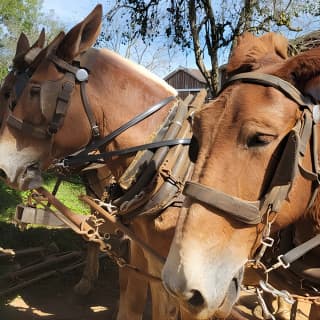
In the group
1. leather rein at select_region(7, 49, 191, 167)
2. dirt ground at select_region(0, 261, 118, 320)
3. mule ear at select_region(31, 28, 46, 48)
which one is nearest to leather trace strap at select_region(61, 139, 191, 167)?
leather rein at select_region(7, 49, 191, 167)

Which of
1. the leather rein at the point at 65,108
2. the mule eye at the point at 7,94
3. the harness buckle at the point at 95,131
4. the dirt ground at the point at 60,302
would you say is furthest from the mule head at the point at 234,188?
the dirt ground at the point at 60,302

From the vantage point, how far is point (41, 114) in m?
2.76

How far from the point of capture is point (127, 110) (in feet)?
9.13

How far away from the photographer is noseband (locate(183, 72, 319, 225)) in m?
1.40

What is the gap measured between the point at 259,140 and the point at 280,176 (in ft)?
0.44

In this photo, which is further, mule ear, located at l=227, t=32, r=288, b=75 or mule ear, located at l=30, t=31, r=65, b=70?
mule ear, located at l=30, t=31, r=65, b=70

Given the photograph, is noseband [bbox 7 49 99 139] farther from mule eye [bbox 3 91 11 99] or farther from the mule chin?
the mule chin

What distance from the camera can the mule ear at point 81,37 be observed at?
2.79 m

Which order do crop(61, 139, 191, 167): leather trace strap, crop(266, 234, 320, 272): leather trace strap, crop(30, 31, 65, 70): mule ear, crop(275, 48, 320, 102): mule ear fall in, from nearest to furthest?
crop(275, 48, 320, 102): mule ear < crop(266, 234, 320, 272): leather trace strap < crop(61, 139, 191, 167): leather trace strap < crop(30, 31, 65, 70): mule ear

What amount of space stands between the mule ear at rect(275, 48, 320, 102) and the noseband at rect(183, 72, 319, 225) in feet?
0.12

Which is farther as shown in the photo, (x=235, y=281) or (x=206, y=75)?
(x=206, y=75)

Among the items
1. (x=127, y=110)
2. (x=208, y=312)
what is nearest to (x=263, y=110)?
(x=208, y=312)

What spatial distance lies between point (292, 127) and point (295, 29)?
28.0ft

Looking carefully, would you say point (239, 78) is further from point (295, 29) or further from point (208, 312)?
point (295, 29)
